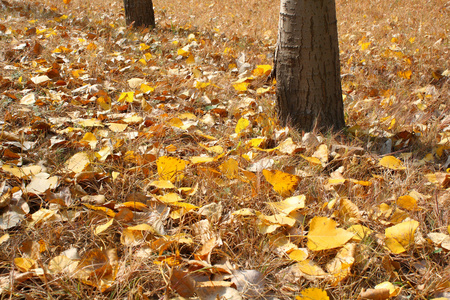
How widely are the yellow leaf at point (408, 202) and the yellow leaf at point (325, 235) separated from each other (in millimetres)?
368

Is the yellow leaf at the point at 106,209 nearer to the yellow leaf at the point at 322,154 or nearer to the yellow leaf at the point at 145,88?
the yellow leaf at the point at 322,154

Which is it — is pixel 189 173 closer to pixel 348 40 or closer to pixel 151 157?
pixel 151 157

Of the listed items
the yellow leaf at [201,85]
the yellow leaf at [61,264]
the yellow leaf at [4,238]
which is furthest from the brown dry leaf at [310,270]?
the yellow leaf at [201,85]

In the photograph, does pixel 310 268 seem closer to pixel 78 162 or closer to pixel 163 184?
pixel 163 184

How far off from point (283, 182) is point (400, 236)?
482 mm

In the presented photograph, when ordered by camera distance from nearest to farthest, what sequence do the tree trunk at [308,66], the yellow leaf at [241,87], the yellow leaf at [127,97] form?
the tree trunk at [308,66] < the yellow leaf at [127,97] < the yellow leaf at [241,87]

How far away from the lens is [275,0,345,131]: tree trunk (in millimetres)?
1877

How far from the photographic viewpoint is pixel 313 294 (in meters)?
1.02

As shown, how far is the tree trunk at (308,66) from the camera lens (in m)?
1.88

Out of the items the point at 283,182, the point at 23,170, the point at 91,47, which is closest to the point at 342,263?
the point at 283,182

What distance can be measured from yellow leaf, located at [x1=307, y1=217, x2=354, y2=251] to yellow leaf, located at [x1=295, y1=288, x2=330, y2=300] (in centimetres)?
18

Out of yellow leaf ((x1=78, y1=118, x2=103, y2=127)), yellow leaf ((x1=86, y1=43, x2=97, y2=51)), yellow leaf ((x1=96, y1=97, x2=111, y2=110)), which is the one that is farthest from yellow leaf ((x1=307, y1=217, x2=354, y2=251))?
yellow leaf ((x1=86, y1=43, x2=97, y2=51))

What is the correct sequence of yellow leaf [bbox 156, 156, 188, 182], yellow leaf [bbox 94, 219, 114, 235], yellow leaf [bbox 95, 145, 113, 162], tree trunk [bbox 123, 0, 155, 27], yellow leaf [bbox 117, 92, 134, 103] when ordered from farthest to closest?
tree trunk [bbox 123, 0, 155, 27] → yellow leaf [bbox 117, 92, 134, 103] → yellow leaf [bbox 95, 145, 113, 162] → yellow leaf [bbox 156, 156, 188, 182] → yellow leaf [bbox 94, 219, 114, 235]

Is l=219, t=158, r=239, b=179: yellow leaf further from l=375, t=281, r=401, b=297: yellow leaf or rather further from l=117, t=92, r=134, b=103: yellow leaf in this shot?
l=117, t=92, r=134, b=103: yellow leaf
